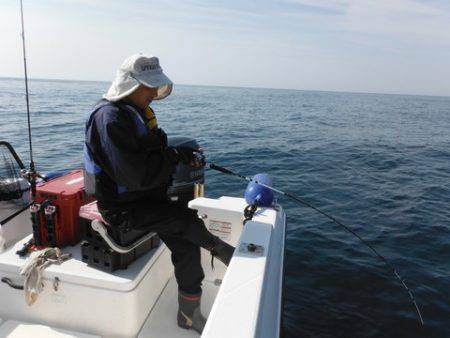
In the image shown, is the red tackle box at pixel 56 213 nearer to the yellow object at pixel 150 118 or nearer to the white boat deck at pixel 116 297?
the white boat deck at pixel 116 297

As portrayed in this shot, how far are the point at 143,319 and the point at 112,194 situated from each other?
1142 millimetres

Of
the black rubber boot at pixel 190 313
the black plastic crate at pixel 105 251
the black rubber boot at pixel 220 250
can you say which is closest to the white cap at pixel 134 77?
the black plastic crate at pixel 105 251

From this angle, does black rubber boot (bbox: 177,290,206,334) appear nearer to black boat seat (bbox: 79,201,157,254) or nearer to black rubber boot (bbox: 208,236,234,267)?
black rubber boot (bbox: 208,236,234,267)

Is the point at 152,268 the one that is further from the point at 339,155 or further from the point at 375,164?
the point at 339,155

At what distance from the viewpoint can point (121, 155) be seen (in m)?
2.25

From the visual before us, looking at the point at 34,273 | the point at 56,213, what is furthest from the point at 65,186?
the point at 34,273

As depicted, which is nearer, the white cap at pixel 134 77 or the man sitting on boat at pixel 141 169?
the man sitting on boat at pixel 141 169

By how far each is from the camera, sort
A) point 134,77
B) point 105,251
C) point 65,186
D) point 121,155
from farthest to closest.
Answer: point 65,186 → point 105,251 → point 134,77 → point 121,155

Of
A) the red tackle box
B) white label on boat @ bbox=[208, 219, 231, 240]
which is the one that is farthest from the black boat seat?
white label on boat @ bbox=[208, 219, 231, 240]

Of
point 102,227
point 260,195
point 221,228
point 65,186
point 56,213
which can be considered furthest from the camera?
point 260,195

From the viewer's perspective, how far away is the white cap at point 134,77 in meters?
2.45

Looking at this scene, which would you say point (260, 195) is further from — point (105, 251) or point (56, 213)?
point (56, 213)

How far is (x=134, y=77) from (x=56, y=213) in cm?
131

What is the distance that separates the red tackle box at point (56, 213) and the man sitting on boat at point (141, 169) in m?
0.53
